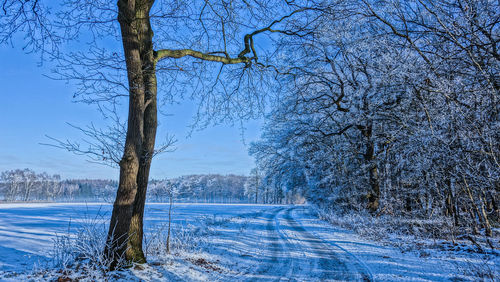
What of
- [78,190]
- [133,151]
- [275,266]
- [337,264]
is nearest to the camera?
[133,151]

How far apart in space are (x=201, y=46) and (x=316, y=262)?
585 cm

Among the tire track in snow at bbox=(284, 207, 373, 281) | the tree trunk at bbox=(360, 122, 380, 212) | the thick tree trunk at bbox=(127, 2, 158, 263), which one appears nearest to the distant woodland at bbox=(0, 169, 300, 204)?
the tree trunk at bbox=(360, 122, 380, 212)

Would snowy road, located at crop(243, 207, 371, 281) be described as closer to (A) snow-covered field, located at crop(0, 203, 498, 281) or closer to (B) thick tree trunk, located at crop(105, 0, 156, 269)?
(A) snow-covered field, located at crop(0, 203, 498, 281)

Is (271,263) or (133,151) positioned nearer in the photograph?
(133,151)

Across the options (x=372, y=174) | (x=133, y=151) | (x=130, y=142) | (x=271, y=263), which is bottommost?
(x=271, y=263)

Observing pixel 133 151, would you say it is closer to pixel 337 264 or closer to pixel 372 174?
pixel 337 264

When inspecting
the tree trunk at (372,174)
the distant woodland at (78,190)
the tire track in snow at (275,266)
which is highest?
the tree trunk at (372,174)

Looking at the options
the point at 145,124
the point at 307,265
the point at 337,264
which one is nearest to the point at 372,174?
the point at 337,264

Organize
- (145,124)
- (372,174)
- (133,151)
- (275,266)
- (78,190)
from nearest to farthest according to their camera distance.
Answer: (133,151)
(145,124)
(275,266)
(372,174)
(78,190)

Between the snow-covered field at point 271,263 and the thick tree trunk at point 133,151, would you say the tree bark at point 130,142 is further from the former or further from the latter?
the snow-covered field at point 271,263

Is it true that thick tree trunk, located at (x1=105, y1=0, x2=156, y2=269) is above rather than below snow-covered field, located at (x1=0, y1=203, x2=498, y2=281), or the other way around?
above

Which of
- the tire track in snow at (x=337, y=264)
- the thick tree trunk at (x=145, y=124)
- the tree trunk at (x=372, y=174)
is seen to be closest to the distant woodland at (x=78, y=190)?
the tree trunk at (x=372, y=174)

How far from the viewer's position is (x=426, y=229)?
8.98 metres

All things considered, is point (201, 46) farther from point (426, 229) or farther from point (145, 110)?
point (426, 229)
